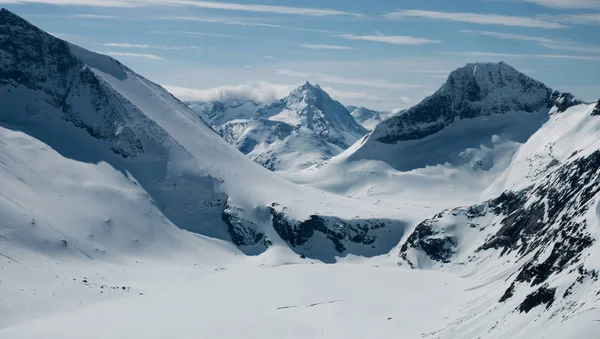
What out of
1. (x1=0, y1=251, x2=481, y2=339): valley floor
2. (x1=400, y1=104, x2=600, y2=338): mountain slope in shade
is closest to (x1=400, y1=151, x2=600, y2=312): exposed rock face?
(x1=400, y1=104, x2=600, y2=338): mountain slope in shade

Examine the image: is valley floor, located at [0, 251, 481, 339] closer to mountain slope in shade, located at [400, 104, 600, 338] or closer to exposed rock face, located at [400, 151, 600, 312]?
mountain slope in shade, located at [400, 104, 600, 338]

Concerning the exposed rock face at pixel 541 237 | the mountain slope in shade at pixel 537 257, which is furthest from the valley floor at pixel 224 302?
the exposed rock face at pixel 541 237

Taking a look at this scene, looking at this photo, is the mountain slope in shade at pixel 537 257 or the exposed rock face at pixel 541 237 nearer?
the mountain slope in shade at pixel 537 257

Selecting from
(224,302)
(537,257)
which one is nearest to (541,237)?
(537,257)

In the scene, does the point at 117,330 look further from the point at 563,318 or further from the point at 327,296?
the point at 563,318

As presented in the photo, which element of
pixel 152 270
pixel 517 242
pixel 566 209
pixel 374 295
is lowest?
pixel 152 270

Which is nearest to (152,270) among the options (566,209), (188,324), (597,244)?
(188,324)

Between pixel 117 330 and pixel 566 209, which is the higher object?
pixel 566 209

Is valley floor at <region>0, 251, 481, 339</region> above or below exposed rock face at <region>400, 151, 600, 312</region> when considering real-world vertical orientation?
below

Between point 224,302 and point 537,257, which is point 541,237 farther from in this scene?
point 224,302

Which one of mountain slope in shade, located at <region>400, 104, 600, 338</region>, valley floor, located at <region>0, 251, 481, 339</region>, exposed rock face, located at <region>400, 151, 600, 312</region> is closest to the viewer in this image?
mountain slope in shade, located at <region>400, 104, 600, 338</region>

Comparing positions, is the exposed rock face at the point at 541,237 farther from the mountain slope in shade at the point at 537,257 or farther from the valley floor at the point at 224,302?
the valley floor at the point at 224,302
